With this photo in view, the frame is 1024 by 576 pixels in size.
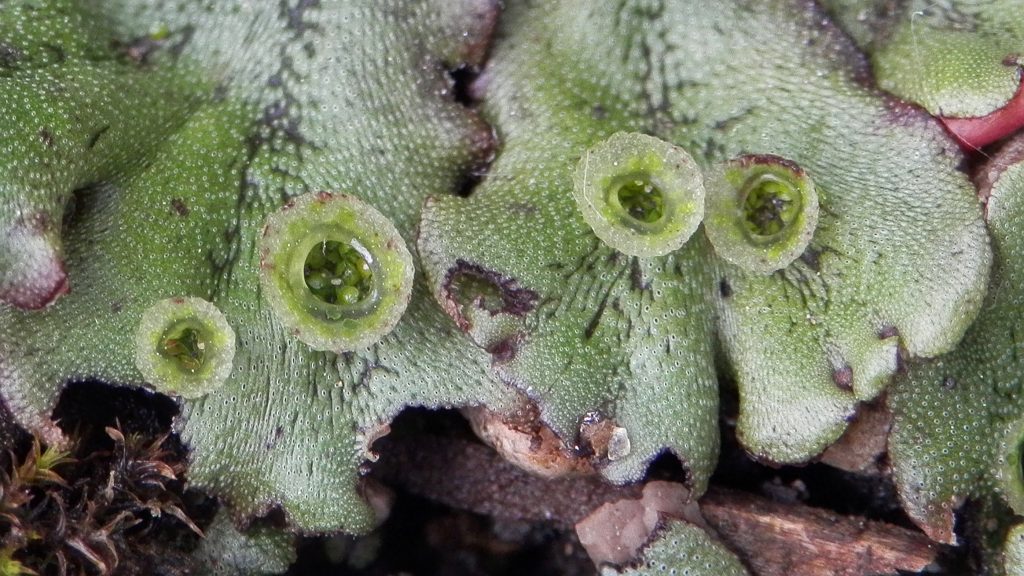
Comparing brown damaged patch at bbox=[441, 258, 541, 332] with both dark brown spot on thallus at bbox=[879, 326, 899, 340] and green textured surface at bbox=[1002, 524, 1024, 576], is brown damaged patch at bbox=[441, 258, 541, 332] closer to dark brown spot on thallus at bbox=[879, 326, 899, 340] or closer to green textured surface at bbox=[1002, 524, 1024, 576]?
dark brown spot on thallus at bbox=[879, 326, 899, 340]

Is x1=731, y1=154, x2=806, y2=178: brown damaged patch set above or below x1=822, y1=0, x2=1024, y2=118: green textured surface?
below

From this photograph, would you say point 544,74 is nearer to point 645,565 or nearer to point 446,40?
Answer: point 446,40

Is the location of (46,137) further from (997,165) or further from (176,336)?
(997,165)

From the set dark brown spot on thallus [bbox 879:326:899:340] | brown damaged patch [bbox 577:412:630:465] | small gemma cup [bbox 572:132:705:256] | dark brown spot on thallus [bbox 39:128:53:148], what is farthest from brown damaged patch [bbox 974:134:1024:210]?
dark brown spot on thallus [bbox 39:128:53:148]

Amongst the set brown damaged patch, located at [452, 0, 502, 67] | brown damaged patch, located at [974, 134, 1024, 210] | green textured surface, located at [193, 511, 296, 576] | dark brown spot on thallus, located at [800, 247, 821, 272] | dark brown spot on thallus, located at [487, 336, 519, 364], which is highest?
brown damaged patch, located at [974, 134, 1024, 210]

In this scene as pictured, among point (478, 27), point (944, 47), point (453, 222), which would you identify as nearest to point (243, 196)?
point (453, 222)

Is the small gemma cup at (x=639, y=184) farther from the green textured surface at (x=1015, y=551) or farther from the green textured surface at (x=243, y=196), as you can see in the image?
the green textured surface at (x=1015, y=551)

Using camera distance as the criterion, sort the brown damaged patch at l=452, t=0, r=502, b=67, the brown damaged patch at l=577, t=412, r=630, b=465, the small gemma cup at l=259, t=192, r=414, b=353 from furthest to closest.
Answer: the brown damaged patch at l=452, t=0, r=502, b=67
the brown damaged patch at l=577, t=412, r=630, b=465
the small gemma cup at l=259, t=192, r=414, b=353

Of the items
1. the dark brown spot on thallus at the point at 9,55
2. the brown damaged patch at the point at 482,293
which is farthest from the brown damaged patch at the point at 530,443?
the dark brown spot on thallus at the point at 9,55
